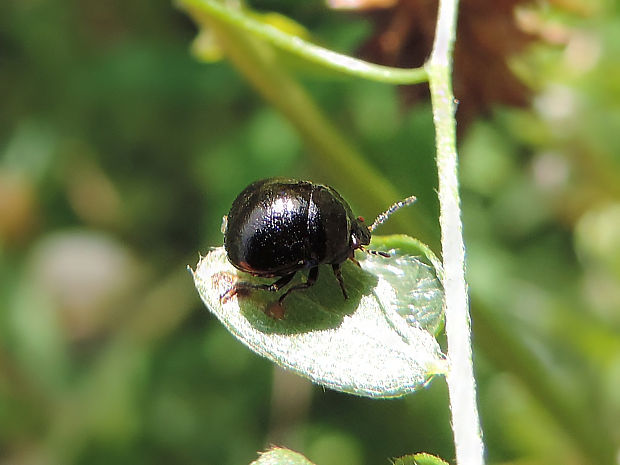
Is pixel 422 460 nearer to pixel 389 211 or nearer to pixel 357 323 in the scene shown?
pixel 357 323

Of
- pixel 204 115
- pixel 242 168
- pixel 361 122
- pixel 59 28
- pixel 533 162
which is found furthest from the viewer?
pixel 59 28

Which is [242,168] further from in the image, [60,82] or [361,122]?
[60,82]

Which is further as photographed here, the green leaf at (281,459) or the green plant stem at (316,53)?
the green plant stem at (316,53)

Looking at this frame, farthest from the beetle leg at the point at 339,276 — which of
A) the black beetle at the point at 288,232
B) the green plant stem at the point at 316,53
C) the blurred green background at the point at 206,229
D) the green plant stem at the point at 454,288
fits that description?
the blurred green background at the point at 206,229

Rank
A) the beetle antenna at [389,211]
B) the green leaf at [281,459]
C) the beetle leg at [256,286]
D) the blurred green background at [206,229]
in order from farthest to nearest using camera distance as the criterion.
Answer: the blurred green background at [206,229] < the beetle antenna at [389,211] < the beetle leg at [256,286] < the green leaf at [281,459]

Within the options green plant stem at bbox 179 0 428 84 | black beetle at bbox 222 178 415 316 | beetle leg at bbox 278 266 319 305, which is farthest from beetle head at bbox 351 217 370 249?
green plant stem at bbox 179 0 428 84

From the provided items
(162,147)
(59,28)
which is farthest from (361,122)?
(59,28)

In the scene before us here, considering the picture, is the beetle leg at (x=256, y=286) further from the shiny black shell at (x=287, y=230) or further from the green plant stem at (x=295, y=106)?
the green plant stem at (x=295, y=106)
